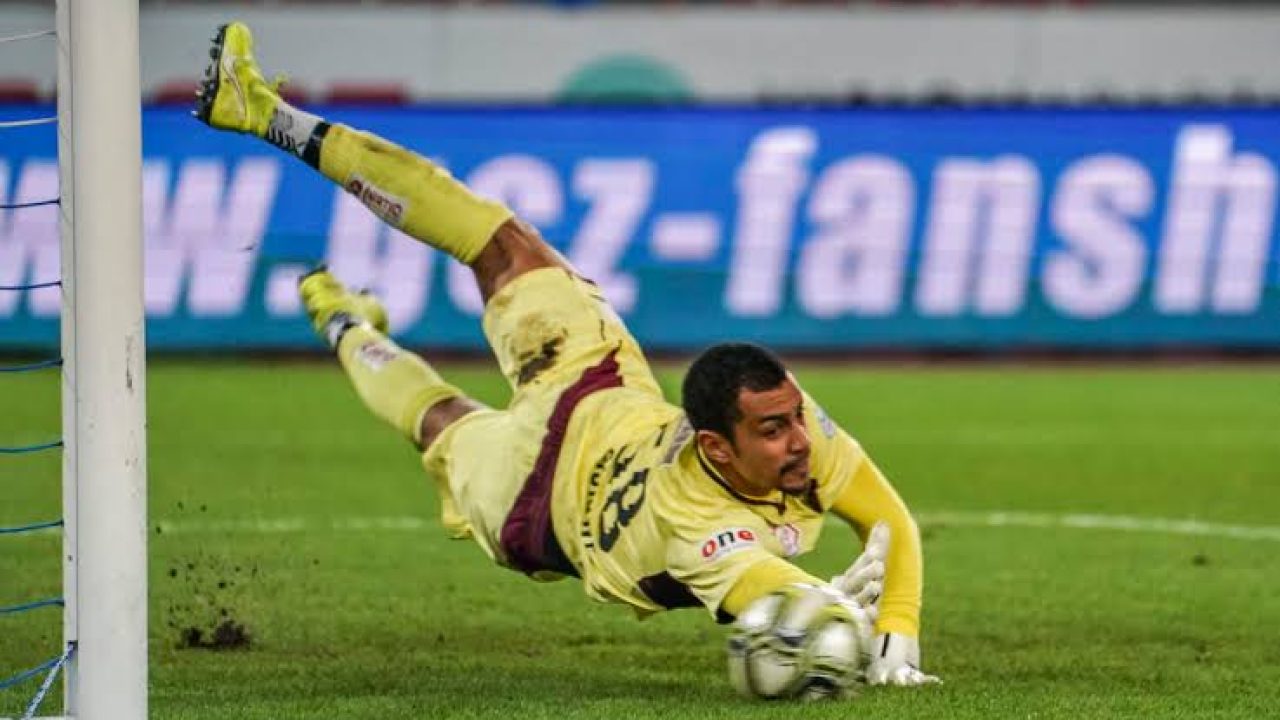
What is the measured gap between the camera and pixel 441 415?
27.3 ft

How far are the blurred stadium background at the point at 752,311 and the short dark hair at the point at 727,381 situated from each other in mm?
798

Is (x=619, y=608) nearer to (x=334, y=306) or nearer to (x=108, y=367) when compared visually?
(x=334, y=306)

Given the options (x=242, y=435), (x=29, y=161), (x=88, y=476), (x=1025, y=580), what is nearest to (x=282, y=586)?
(x=1025, y=580)

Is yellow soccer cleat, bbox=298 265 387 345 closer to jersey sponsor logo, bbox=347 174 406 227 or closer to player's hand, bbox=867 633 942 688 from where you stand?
jersey sponsor logo, bbox=347 174 406 227

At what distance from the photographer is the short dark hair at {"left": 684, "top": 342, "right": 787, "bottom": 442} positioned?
6.53 m

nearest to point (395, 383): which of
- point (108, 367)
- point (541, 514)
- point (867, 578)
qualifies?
point (541, 514)

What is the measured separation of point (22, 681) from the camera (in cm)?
690

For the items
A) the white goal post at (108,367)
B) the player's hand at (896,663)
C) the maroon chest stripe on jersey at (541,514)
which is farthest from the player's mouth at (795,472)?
the white goal post at (108,367)

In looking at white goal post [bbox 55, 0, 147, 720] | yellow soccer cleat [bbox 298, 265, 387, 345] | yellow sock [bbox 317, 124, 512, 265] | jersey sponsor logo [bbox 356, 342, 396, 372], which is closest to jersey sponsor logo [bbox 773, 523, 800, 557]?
yellow sock [bbox 317, 124, 512, 265]

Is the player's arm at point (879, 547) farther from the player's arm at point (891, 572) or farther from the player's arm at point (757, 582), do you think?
the player's arm at point (757, 582)

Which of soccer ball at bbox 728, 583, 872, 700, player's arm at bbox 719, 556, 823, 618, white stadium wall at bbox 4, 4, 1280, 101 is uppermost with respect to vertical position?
white stadium wall at bbox 4, 4, 1280, 101

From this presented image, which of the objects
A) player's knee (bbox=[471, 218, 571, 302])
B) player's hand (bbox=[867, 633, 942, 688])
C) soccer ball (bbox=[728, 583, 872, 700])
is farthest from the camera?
player's knee (bbox=[471, 218, 571, 302])

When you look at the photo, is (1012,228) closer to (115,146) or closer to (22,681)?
(22,681)

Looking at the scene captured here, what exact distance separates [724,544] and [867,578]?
1.69 ft
